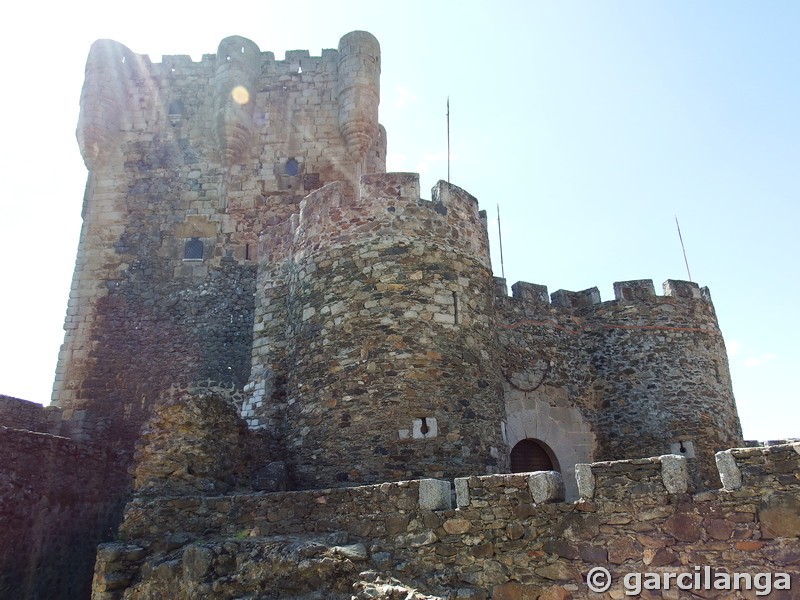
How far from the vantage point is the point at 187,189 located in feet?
47.8

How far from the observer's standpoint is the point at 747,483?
539cm

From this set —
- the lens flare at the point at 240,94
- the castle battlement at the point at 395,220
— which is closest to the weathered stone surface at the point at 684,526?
the castle battlement at the point at 395,220

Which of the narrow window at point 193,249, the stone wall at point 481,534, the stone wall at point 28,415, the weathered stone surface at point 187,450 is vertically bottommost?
the stone wall at point 481,534

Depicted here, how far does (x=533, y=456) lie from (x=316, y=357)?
15.5ft

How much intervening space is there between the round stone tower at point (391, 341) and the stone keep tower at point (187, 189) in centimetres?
402

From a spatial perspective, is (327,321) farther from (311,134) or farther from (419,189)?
(311,134)

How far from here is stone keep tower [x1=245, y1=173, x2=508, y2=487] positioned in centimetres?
811

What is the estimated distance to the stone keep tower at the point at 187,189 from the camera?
13.0 meters

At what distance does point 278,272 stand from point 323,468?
4226mm

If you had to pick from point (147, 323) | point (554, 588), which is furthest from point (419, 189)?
point (147, 323)

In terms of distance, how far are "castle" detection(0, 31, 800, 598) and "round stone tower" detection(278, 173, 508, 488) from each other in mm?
32

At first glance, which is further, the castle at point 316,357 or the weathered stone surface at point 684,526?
the castle at point 316,357

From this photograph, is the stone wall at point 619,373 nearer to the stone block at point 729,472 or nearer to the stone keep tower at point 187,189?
the stone keep tower at point 187,189

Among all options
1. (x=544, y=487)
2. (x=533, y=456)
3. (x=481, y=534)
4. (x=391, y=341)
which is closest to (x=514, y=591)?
(x=481, y=534)
